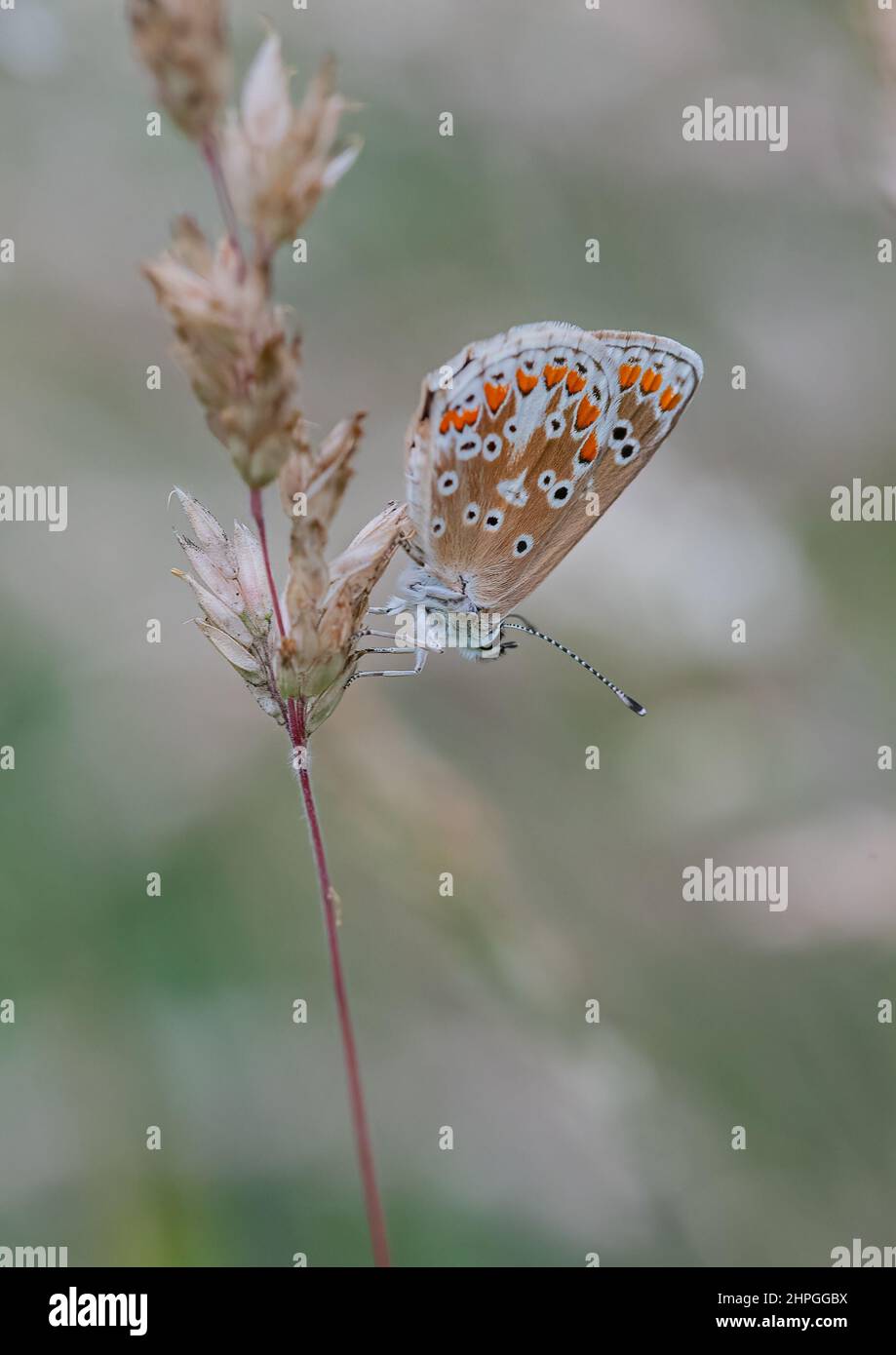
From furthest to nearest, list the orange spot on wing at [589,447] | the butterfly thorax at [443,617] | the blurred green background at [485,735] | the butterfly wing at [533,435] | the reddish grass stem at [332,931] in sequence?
the blurred green background at [485,735] < the butterfly thorax at [443,617] < the orange spot on wing at [589,447] < the butterfly wing at [533,435] < the reddish grass stem at [332,931]

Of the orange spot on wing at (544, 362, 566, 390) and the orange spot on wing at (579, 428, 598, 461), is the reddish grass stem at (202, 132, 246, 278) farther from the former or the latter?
the orange spot on wing at (579, 428, 598, 461)

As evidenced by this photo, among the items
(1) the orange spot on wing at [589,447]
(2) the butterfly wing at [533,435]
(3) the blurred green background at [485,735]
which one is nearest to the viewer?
(2) the butterfly wing at [533,435]

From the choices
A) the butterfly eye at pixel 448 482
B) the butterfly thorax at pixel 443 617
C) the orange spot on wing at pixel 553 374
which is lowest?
the butterfly thorax at pixel 443 617

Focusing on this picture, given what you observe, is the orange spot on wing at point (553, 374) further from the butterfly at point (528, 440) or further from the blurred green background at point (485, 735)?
the blurred green background at point (485, 735)

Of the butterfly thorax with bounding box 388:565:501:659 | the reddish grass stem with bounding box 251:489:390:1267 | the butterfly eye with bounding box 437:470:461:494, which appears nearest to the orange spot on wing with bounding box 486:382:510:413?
the butterfly eye with bounding box 437:470:461:494

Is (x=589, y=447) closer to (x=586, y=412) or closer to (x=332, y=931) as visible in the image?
(x=586, y=412)

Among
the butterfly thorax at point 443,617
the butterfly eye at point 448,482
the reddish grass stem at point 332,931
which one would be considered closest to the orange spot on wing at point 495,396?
the butterfly eye at point 448,482

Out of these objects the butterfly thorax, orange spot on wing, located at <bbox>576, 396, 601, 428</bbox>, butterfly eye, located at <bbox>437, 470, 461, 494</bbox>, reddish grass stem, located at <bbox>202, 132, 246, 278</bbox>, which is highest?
orange spot on wing, located at <bbox>576, 396, 601, 428</bbox>
